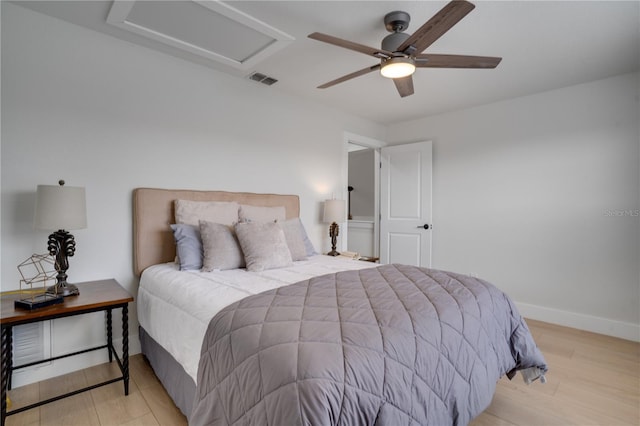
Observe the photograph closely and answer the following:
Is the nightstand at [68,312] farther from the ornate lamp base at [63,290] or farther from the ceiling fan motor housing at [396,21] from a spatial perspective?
the ceiling fan motor housing at [396,21]

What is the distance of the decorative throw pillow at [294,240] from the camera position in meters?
2.73

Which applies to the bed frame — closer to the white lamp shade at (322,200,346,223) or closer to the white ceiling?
the white ceiling

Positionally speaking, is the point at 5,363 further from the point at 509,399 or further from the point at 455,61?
the point at 455,61

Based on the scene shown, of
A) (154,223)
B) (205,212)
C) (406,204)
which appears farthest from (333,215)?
(154,223)

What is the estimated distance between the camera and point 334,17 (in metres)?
2.07

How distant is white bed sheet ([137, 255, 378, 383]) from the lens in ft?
4.90

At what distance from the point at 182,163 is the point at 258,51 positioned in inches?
45.5

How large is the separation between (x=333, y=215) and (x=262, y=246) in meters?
1.56

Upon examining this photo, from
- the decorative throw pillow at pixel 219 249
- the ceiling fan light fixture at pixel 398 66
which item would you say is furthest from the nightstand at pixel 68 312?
the ceiling fan light fixture at pixel 398 66

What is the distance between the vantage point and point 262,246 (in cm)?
234

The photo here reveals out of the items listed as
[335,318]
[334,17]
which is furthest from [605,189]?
[335,318]

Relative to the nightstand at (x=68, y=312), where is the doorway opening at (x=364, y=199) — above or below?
above

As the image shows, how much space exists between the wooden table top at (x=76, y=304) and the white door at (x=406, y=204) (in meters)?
3.48

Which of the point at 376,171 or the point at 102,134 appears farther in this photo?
the point at 376,171
